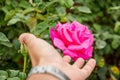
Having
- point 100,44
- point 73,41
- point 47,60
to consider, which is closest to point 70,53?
point 73,41

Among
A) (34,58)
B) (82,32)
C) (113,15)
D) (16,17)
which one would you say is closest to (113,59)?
(113,15)

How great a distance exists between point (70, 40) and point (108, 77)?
108cm

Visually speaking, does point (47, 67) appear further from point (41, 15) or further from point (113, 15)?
point (113, 15)

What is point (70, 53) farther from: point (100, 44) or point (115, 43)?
point (115, 43)

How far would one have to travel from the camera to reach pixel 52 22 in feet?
4.10

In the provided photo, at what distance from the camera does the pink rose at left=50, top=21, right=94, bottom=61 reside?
1.01 m

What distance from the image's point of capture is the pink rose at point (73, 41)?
39.8 inches

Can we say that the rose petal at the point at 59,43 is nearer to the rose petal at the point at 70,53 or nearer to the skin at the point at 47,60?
the rose petal at the point at 70,53

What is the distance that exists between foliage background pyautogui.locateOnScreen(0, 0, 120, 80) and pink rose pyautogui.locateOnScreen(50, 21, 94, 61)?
18cm

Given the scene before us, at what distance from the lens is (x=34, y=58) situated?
0.85 metres

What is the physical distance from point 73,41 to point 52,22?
0.82 feet

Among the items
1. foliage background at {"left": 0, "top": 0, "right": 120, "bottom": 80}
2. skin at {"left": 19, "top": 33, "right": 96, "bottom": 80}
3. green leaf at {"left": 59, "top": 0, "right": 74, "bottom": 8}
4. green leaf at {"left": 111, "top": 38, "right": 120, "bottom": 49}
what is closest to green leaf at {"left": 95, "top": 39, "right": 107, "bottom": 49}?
foliage background at {"left": 0, "top": 0, "right": 120, "bottom": 80}

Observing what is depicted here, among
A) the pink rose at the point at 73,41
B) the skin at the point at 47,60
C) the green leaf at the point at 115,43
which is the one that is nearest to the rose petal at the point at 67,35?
the pink rose at the point at 73,41

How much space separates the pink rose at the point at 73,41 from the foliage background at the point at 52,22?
0.18 metres
